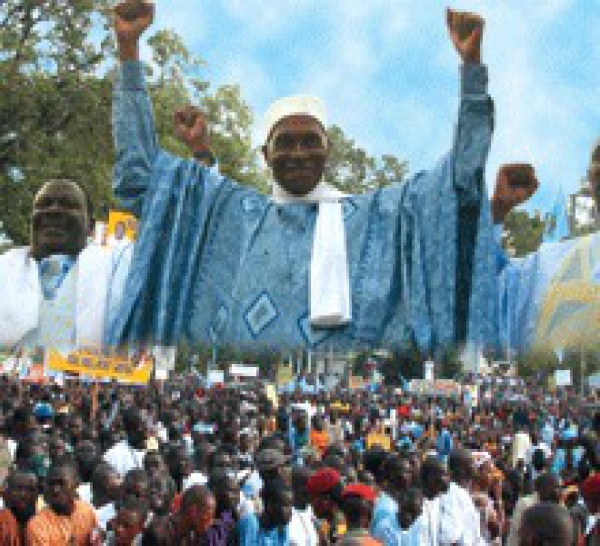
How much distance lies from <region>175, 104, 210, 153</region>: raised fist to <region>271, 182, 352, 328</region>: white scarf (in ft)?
1.54

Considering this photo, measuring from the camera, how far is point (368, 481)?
26.5 feet

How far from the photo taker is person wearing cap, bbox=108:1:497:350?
427cm

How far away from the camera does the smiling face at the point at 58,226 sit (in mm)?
4930

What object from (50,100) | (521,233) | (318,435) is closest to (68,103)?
(50,100)

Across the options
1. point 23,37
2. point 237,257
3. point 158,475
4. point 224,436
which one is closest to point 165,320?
point 237,257

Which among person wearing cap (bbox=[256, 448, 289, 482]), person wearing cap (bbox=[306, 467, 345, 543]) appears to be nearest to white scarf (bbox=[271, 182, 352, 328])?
person wearing cap (bbox=[256, 448, 289, 482])

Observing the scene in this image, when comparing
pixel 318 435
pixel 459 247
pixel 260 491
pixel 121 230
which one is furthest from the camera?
pixel 318 435

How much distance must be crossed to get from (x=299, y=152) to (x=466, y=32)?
821mm

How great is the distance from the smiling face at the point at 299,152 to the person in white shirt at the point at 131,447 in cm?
499

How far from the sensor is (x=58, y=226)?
4.95m

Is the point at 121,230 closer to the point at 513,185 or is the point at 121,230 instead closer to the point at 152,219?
the point at 152,219

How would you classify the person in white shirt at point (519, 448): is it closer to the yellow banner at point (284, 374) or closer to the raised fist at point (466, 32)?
the yellow banner at point (284, 374)

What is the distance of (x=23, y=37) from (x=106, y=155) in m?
3.67

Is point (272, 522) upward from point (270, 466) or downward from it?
downward
